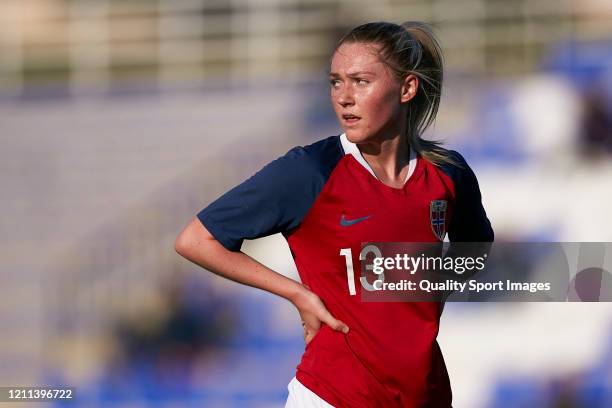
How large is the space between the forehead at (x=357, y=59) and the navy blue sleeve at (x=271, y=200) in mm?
228

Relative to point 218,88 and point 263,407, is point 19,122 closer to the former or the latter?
point 218,88

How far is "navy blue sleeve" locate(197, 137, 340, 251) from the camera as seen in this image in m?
2.48

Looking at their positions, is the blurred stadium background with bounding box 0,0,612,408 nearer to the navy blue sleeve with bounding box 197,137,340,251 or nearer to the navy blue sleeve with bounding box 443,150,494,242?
the navy blue sleeve with bounding box 443,150,494,242

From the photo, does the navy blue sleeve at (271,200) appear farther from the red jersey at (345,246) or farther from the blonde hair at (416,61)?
the blonde hair at (416,61)

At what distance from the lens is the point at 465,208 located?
281 cm

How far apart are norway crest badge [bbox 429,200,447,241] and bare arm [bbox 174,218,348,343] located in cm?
38

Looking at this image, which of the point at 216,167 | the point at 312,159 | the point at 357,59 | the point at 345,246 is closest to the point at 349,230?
the point at 345,246

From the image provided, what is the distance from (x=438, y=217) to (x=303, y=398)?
23.3 inches

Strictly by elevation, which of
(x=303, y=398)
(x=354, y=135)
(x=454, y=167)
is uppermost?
(x=354, y=135)

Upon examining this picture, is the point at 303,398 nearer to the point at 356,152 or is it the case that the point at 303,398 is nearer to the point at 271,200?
the point at 271,200

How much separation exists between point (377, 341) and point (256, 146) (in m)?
6.18

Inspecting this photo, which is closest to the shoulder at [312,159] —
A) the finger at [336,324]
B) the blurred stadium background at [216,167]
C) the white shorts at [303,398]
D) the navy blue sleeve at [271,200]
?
the navy blue sleeve at [271,200]

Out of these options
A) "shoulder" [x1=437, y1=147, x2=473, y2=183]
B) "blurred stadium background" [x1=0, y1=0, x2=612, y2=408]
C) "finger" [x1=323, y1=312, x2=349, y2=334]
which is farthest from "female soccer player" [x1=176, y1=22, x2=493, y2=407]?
"blurred stadium background" [x1=0, y1=0, x2=612, y2=408]

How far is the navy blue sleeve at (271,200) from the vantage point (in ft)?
8.13
